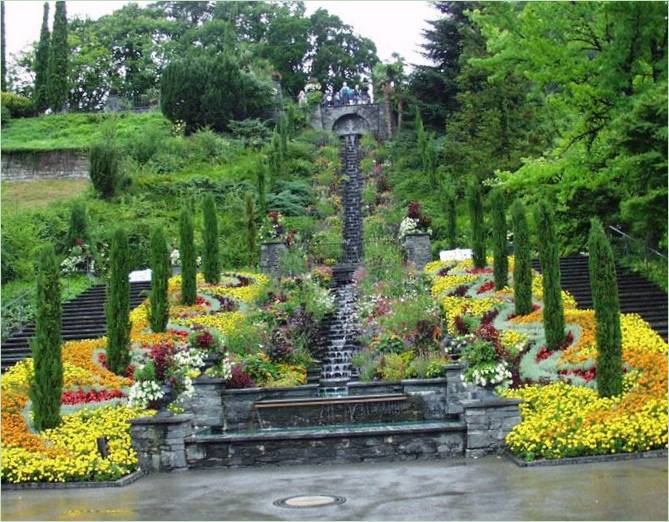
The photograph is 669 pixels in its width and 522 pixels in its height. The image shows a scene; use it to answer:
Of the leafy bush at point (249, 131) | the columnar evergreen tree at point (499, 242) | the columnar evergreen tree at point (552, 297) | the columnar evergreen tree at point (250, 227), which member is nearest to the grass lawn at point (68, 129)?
the leafy bush at point (249, 131)

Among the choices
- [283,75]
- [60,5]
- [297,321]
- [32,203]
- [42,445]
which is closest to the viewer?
[42,445]

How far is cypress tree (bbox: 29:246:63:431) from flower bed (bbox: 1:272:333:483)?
0.29 m

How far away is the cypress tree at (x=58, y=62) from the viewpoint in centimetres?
5025

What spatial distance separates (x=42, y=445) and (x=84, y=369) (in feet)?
12.9

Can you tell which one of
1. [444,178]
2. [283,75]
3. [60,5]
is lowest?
[444,178]

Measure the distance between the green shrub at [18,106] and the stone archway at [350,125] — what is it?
18.4m

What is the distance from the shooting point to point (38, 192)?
39344 millimetres

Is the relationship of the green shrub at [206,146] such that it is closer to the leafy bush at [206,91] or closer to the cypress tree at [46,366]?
the leafy bush at [206,91]

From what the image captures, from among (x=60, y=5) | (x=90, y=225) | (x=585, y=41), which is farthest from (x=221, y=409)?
(x=60, y=5)

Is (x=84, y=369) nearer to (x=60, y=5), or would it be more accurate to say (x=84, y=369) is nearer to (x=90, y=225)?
(x=90, y=225)

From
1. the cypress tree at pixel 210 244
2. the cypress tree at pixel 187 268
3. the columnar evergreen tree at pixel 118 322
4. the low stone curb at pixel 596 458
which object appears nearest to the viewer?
the low stone curb at pixel 596 458

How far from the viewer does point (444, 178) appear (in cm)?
3750

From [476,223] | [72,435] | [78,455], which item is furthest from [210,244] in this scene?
[78,455]

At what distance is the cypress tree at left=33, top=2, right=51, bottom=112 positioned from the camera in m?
51.5
